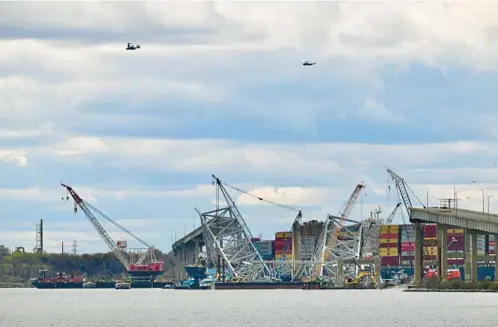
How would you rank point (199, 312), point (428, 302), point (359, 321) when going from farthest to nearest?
point (428, 302) → point (199, 312) → point (359, 321)

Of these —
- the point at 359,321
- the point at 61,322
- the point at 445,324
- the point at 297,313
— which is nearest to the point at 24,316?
the point at 61,322

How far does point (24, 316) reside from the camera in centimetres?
15862

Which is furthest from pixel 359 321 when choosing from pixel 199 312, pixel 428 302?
pixel 428 302

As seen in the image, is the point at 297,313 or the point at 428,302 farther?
the point at 428,302

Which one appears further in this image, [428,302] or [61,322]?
[428,302]

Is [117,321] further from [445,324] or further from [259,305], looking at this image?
[259,305]

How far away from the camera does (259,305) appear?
18925cm

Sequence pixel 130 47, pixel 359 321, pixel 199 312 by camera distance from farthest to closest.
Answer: pixel 199 312, pixel 130 47, pixel 359 321

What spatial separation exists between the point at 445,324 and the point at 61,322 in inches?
1463

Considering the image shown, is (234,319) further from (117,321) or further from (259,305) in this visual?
(259,305)

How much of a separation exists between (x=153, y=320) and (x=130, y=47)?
28944 mm

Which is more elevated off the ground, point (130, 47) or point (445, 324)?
point (130, 47)

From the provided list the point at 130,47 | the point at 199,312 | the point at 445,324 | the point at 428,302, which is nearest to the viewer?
the point at 445,324

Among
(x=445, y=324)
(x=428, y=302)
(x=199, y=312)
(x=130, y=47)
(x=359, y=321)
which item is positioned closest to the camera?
(x=445, y=324)
